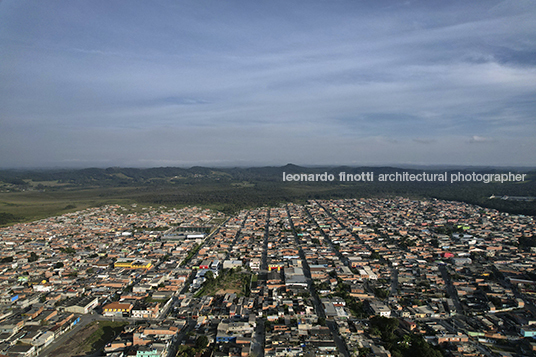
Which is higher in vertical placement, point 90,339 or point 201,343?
point 201,343

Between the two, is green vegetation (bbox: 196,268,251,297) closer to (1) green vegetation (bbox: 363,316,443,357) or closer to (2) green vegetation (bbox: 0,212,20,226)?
(1) green vegetation (bbox: 363,316,443,357)

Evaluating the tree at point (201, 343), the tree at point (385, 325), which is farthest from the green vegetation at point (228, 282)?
the tree at point (385, 325)

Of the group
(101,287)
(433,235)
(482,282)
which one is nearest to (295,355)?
(101,287)

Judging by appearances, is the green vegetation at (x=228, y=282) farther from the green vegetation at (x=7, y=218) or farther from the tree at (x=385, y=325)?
the green vegetation at (x=7, y=218)

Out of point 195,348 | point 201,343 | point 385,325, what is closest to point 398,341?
point 385,325

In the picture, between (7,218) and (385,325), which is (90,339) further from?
(7,218)

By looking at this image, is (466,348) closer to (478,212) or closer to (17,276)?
(17,276)

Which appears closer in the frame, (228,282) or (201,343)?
(201,343)

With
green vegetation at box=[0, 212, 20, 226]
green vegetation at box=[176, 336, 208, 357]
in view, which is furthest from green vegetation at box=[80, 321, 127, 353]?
green vegetation at box=[0, 212, 20, 226]

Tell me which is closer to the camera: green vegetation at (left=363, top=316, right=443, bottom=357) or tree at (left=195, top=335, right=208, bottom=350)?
green vegetation at (left=363, top=316, right=443, bottom=357)
